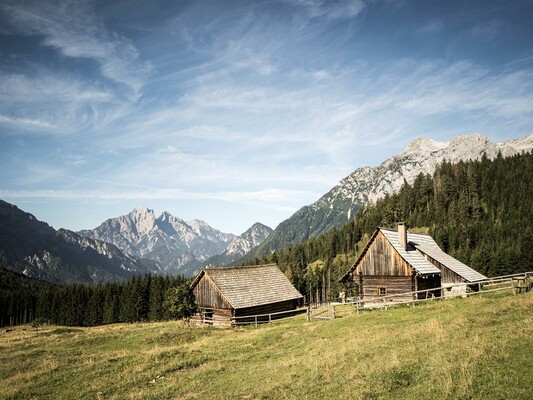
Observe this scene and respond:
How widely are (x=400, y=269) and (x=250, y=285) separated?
774 inches

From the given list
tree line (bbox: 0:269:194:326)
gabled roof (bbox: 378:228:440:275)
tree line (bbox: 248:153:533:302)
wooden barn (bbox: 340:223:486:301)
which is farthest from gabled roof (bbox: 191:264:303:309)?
tree line (bbox: 0:269:194:326)

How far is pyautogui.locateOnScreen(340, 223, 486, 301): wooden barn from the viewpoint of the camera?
3997cm

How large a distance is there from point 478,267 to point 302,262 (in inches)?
2839

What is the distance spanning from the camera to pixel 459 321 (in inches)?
784

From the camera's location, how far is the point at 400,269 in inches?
1587

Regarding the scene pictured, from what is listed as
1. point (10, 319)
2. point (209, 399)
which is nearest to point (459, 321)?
point (209, 399)

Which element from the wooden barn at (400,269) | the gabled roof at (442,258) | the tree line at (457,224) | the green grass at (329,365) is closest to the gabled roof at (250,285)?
the wooden barn at (400,269)

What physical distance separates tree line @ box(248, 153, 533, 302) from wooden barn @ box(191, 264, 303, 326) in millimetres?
50010

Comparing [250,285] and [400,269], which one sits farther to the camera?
[250,285]

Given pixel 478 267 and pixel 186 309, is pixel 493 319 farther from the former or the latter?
pixel 478 267

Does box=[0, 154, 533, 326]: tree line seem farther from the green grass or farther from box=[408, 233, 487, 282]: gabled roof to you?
the green grass

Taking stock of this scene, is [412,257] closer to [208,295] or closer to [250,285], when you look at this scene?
[250,285]

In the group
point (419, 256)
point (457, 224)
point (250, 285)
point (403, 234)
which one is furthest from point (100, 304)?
point (457, 224)

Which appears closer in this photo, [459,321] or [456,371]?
[456,371]
